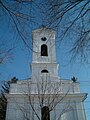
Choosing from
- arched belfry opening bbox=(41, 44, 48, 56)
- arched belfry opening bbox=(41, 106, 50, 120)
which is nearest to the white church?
arched belfry opening bbox=(41, 106, 50, 120)

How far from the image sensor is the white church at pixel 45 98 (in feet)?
51.3

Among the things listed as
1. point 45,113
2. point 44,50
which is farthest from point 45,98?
point 44,50

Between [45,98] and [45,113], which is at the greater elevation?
[45,98]

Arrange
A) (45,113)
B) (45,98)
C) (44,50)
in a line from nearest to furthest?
1. (45,113)
2. (45,98)
3. (44,50)

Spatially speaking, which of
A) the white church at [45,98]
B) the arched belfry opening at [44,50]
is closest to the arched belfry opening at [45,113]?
the white church at [45,98]

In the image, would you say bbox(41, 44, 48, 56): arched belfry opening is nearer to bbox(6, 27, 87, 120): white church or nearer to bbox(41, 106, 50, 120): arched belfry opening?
bbox(6, 27, 87, 120): white church

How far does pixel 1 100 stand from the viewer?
2148 cm

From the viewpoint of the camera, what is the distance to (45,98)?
16.2 m

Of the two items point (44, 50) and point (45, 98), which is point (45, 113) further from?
point (44, 50)

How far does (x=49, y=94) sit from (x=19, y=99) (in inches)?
113

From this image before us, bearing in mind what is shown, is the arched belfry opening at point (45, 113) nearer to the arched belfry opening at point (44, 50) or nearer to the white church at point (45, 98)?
the white church at point (45, 98)

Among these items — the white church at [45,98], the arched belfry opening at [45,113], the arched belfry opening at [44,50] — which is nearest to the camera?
the arched belfry opening at [45,113]

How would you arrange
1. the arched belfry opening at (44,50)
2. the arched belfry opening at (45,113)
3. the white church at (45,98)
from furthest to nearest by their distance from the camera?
the arched belfry opening at (44,50), the white church at (45,98), the arched belfry opening at (45,113)

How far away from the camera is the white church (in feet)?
51.3
